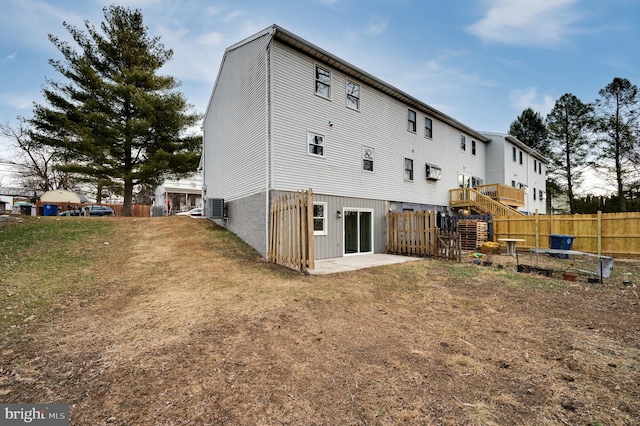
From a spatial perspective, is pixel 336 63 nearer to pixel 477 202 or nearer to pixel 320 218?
pixel 320 218

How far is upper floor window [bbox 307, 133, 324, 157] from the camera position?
1149 centimetres

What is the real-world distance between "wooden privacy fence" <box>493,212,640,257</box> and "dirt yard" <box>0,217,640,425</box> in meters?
7.91

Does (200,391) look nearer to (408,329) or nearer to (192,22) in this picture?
(408,329)

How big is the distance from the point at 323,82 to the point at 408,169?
695 cm

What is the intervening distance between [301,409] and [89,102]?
22.0 metres

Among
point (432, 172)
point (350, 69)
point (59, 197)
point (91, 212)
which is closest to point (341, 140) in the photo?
point (350, 69)

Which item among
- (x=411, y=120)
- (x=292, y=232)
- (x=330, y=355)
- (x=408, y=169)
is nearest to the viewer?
(x=330, y=355)

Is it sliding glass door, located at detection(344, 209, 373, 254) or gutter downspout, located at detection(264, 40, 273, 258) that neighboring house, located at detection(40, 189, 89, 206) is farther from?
sliding glass door, located at detection(344, 209, 373, 254)

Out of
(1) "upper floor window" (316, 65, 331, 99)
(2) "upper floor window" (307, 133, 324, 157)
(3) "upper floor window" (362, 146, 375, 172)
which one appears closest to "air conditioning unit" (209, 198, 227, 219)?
(2) "upper floor window" (307, 133, 324, 157)

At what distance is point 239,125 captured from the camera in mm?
12836

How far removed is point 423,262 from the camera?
10250 millimetres

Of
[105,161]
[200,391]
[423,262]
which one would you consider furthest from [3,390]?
[105,161]

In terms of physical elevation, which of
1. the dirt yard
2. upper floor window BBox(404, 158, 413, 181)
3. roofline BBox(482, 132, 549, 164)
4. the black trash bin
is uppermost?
roofline BBox(482, 132, 549, 164)

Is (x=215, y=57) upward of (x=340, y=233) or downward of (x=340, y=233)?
upward
